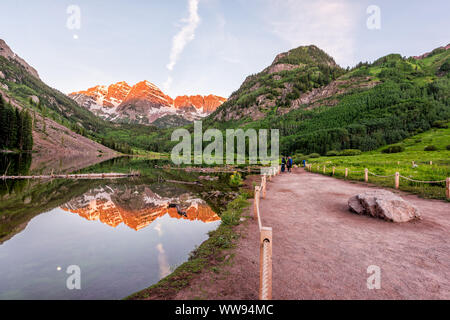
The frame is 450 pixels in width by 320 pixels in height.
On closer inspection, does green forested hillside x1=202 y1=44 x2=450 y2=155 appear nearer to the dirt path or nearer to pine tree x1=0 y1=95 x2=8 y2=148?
the dirt path

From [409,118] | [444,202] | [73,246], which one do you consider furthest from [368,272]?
[409,118]

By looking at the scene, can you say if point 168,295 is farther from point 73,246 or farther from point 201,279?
point 73,246

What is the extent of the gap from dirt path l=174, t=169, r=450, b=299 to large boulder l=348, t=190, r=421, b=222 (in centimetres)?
51

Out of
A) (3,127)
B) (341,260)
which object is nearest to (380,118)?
(341,260)

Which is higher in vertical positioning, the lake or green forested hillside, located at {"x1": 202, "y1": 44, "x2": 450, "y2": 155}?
green forested hillside, located at {"x1": 202, "y1": 44, "x2": 450, "y2": 155}

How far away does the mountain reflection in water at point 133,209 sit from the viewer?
1549 centimetres

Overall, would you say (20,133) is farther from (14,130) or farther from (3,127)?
(3,127)

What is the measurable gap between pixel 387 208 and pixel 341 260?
7021mm

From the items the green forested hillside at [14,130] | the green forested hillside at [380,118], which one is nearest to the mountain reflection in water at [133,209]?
the green forested hillside at [14,130]

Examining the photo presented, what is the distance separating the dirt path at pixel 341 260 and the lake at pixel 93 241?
10.8ft

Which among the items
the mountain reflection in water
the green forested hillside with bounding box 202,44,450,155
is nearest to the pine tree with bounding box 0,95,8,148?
A: the mountain reflection in water

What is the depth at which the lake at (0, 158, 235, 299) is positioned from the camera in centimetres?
744

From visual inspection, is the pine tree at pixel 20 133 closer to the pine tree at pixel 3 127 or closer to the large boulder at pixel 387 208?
the pine tree at pixel 3 127

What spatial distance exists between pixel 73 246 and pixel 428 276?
15406 mm
